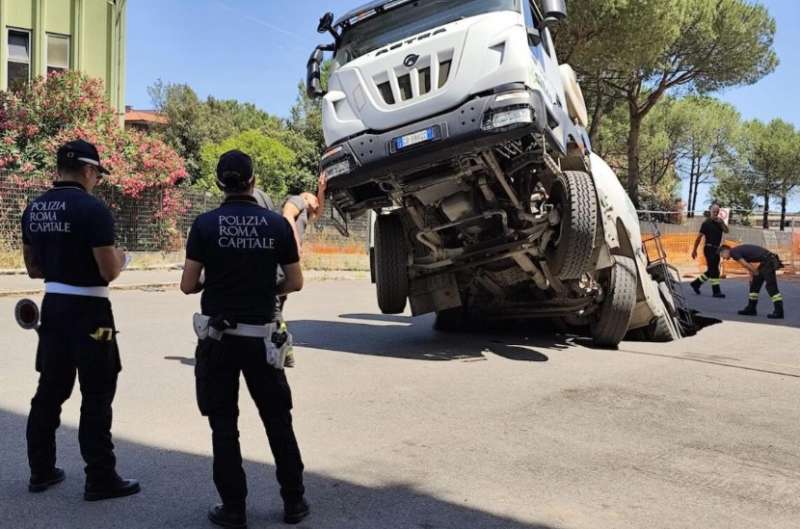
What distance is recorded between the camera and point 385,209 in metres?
7.70

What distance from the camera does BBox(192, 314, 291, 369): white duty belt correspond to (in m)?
3.11

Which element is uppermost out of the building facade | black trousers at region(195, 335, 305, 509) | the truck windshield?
the building facade

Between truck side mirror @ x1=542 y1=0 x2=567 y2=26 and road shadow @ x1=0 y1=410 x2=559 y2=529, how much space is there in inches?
182

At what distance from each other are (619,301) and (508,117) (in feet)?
8.91

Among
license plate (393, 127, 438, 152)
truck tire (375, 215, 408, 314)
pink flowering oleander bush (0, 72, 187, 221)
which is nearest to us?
license plate (393, 127, 438, 152)

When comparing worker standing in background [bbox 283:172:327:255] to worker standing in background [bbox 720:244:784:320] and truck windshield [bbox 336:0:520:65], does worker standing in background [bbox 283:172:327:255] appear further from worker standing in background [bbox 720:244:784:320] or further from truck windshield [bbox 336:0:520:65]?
worker standing in background [bbox 720:244:784:320]

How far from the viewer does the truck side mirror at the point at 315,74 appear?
7.67m

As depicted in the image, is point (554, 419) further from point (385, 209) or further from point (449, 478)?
point (385, 209)

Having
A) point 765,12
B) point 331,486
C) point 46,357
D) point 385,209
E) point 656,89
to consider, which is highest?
point 765,12

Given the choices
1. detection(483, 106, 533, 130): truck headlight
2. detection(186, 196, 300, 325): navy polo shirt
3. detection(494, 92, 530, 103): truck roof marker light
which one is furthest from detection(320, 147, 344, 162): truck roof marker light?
detection(186, 196, 300, 325): navy polo shirt

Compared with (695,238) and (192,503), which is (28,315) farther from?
(695,238)

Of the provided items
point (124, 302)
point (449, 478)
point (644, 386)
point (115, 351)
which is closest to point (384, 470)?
point (449, 478)

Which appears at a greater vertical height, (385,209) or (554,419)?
(385,209)

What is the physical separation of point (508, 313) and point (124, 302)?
20.8 ft
